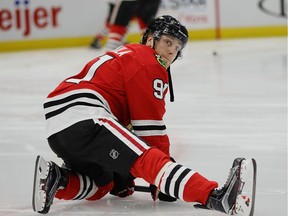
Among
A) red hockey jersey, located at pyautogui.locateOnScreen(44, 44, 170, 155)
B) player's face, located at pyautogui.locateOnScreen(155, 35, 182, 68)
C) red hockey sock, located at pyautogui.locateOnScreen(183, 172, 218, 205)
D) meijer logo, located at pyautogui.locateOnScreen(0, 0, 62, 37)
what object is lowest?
meijer logo, located at pyautogui.locateOnScreen(0, 0, 62, 37)

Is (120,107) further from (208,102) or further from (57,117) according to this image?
(208,102)

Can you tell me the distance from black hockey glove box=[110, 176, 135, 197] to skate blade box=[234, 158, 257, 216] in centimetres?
57

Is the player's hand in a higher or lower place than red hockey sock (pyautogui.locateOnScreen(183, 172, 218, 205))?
lower

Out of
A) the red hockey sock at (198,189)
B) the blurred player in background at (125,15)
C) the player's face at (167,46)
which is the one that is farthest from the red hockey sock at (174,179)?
the blurred player in background at (125,15)

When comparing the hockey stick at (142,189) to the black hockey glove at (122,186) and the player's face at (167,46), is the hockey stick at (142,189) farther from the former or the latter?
the player's face at (167,46)

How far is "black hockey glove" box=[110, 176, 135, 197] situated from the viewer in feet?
8.52

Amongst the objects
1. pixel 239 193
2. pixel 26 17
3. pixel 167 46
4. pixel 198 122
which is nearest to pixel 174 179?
pixel 239 193

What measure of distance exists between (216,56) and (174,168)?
17.1ft

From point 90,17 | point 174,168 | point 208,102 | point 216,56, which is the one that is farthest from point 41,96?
point 90,17

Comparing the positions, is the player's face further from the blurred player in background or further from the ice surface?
the blurred player in background

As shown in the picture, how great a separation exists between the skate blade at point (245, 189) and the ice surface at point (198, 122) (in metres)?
0.25

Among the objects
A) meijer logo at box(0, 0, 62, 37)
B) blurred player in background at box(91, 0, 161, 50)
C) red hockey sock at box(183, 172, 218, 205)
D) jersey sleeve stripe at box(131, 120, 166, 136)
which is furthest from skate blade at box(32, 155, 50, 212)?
meijer logo at box(0, 0, 62, 37)

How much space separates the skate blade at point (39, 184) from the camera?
2301 millimetres

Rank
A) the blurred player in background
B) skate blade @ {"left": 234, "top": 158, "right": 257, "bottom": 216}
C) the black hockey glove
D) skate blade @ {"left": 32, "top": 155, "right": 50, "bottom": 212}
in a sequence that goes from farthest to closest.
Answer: the blurred player in background
the black hockey glove
skate blade @ {"left": 32, "top": 155, "right": 50, "bottom": 212}
skate blade @ {"left": 234, "top": 158, "right": 257, "bottom": 216}
